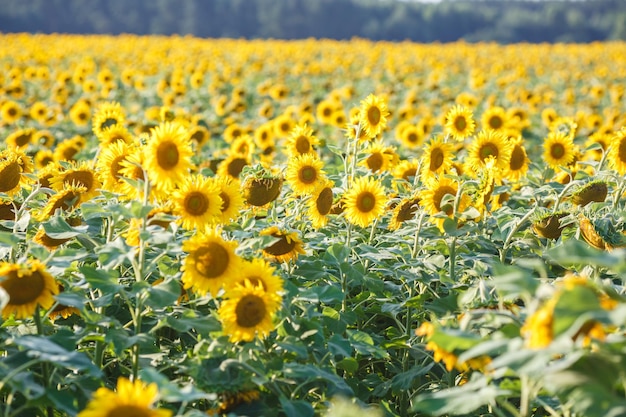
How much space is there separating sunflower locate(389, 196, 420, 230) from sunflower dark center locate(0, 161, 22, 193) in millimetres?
1555

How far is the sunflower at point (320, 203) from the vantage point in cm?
282

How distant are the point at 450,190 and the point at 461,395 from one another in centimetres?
131

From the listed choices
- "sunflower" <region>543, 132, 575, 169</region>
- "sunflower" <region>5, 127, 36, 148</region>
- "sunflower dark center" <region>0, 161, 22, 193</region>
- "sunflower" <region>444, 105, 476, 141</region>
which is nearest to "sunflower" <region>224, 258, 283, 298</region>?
"sunflower dark center" <region>0, 161, 22, 193</region>

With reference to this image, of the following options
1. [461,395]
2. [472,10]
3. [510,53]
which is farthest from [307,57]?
[472,10]

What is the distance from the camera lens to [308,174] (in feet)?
9.61

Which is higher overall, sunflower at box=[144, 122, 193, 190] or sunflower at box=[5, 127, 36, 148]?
sunflower at box=[5, 127, 36, 148]

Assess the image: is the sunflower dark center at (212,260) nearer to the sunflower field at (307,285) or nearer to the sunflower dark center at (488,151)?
the sunflower field at (307,285)

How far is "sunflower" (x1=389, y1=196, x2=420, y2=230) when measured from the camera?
2959mm

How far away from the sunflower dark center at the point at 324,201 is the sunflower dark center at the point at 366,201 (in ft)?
0.39

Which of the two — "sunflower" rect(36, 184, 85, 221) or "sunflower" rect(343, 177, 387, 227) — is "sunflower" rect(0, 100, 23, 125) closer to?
"sunflower" rect(36, 184, 85, 221)

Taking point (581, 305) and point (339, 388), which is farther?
point (339, 388)

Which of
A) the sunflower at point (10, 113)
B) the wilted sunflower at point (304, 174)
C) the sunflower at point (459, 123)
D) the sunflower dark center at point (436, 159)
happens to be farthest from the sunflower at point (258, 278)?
the sunflower at point (10, 113)

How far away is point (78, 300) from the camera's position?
1.89 metres

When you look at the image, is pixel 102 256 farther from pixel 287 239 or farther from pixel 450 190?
pixel 450 190
